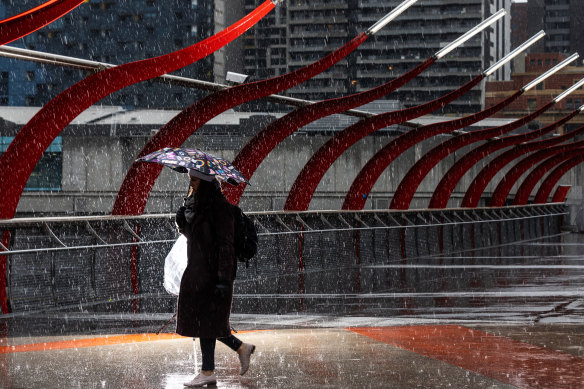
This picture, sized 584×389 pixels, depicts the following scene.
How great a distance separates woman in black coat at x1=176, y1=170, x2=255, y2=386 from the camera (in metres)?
7.08

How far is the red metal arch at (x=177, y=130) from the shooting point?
1441 centimetres

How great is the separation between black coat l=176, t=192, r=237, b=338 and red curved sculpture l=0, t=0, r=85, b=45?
146 inches

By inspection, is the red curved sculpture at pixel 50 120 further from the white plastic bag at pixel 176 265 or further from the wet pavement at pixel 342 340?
the white plastic bag at pixel 176 265

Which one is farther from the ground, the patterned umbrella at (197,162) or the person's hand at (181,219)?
the patterned umbrella at (197,162)

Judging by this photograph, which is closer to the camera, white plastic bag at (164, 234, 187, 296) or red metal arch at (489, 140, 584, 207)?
white plastic bag at (164, 234, 187, 296)

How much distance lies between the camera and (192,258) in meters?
7.16

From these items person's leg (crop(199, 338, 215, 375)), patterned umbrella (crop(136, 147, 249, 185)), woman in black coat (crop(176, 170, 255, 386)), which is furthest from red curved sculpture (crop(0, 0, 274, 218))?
person's leg (crop(199, 338, 215, 375))

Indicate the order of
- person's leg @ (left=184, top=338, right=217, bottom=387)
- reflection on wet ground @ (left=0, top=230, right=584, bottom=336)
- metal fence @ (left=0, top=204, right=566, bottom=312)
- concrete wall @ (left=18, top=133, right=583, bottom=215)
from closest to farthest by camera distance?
person's leg @ (left=184, top=338, right=217, bottom=387), reflection on wet ground @ (left=0, top=230, right=584, bottom=336), metal fence @ (left=0, top=204, right=566, bottom=312), concrete wall @ (left=18, top=133, right=583, bottom=215)

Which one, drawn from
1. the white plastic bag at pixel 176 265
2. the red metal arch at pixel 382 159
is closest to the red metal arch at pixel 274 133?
the red metal arch at pixel 382 159

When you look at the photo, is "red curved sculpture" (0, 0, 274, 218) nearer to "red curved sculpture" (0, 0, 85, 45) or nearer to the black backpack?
"red curved sculpture" (0, 0, 85, 45)

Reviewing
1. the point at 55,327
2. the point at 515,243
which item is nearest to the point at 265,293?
the point at 55,327

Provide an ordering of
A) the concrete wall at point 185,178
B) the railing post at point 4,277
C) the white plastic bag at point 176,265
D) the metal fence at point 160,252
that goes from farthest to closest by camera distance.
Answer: the concrete wall at point 185,178 < the metal fence at point 160,252 < the railing post at point 4,277 < the white plastic bag at point 176,265

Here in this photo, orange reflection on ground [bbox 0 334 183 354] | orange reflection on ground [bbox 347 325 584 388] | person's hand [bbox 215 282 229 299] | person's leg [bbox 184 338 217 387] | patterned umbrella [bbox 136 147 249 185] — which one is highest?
patterned umbrella [bbox 136 147 249 185]

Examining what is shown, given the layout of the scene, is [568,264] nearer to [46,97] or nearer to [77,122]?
[77,122]
